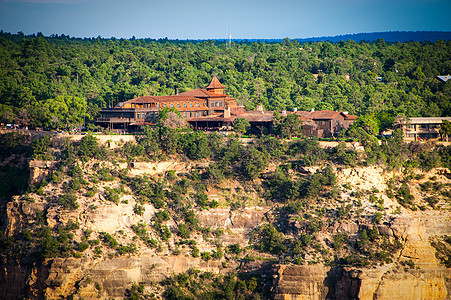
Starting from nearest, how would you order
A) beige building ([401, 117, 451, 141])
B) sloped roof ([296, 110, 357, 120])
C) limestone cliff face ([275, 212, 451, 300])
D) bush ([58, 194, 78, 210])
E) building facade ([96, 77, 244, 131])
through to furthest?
limestone cliff face ([275, 212, 451, 300])
bush ([58, 194, 78, 210])
sloped roof ([296, 110, 357, 120])
beige building ([401, 117, 451, 141])
building facade ([96, 77, 244, 131])

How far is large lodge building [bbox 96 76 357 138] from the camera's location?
284 ft

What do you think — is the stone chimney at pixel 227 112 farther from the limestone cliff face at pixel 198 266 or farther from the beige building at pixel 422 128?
the beige building at pixel 422 128

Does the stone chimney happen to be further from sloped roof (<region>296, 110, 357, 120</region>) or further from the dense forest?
the dense forest

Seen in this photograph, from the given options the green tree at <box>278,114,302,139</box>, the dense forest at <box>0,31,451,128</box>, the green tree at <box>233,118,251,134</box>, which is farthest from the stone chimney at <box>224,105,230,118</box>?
the dense forest at <box>0,31,451,128</box>

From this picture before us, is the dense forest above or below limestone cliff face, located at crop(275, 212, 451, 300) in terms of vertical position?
above

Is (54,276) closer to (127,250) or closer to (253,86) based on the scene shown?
(127,250)

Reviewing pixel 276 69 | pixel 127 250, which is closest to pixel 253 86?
pixel 276 69

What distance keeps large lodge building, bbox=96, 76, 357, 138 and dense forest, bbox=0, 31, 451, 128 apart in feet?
17.5

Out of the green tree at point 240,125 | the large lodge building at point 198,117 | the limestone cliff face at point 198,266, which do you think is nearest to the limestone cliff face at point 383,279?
the limestone cliff face at point 198,266

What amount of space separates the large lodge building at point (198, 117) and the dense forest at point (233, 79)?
5.32 metres

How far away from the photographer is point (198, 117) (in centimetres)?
9131

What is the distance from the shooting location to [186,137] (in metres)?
81.6

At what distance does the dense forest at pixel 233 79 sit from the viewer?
316ft

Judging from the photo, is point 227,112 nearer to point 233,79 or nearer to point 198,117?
point 198,117
